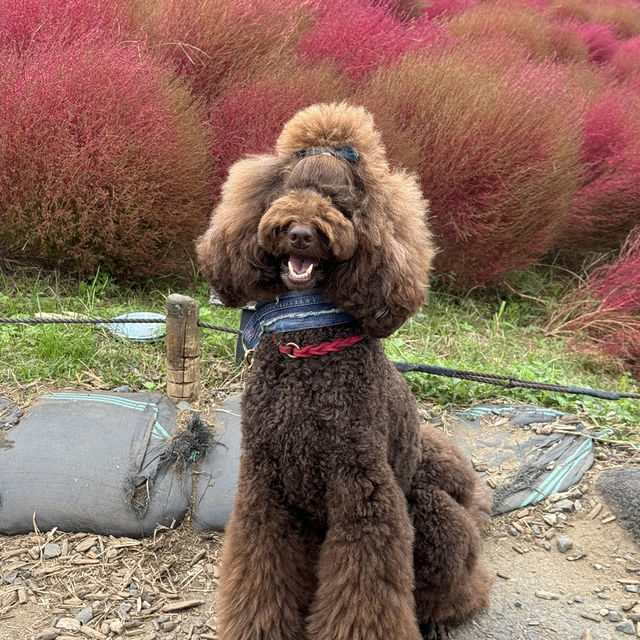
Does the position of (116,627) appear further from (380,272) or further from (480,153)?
(480,153)

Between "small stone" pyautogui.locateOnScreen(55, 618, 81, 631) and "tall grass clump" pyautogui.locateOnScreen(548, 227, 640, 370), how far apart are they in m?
3.33

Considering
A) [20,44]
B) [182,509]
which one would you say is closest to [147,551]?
[182,509]

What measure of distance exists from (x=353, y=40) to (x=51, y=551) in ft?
13.8

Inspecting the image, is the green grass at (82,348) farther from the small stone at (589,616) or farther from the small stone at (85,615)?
the small stone at (589,616)

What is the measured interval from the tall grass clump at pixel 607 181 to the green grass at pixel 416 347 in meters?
0.57

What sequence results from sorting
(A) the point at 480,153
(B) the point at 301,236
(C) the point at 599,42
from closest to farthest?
(B) the point at 301,236
(A) the point at 480,153
(C) the point at 599,42

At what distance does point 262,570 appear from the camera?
1517 mm

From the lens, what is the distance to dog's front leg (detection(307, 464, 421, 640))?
1.42m

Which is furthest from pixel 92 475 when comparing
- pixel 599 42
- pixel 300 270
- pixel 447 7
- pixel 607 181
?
pixel 599 42

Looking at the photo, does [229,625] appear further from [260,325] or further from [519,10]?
[519,10]

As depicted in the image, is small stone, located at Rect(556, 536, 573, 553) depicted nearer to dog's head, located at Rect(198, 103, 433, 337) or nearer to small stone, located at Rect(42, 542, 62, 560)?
dog's head, located at Rect(198, 103, 433, 337)

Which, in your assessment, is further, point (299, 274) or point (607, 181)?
point (607, 181)

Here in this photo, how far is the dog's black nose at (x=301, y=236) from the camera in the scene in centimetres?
127

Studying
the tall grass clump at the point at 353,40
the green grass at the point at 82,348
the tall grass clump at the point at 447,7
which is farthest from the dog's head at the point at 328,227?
the tall grass clump at the point at 447,7
